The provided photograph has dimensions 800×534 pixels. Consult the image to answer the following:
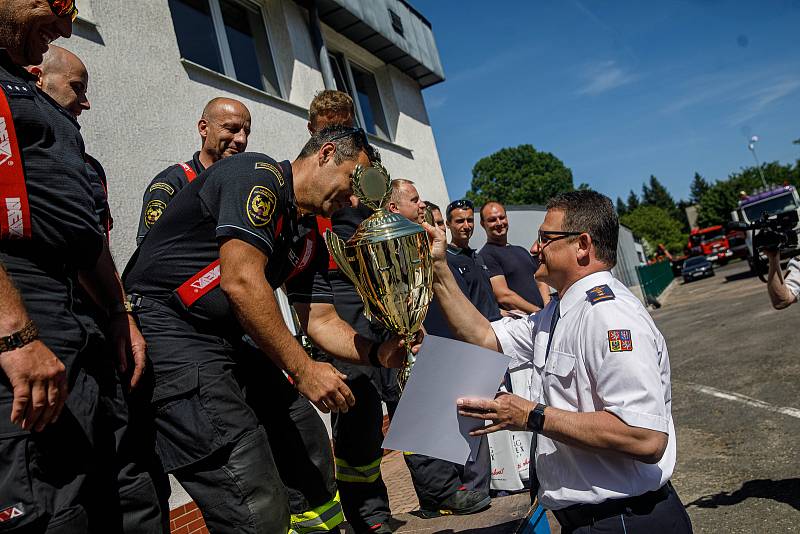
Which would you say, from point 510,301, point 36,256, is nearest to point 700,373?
point 510,301

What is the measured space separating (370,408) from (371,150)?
1.46m

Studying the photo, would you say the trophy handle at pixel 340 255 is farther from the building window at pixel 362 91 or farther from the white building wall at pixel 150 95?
the building window at pixel 362 91

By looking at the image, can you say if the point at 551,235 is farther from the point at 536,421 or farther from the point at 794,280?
the point at 794,280

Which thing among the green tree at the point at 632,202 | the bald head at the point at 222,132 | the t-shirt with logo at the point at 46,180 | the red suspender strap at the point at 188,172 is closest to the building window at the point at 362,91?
the bald head at the point at 222,132

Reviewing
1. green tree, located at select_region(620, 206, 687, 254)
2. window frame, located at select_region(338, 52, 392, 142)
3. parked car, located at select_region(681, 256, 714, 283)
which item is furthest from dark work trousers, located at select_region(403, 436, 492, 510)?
green tree, located at select_region(620, 206, 687, 254)

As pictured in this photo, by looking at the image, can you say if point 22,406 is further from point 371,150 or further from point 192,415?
point 371,150

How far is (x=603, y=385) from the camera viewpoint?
6.61ft

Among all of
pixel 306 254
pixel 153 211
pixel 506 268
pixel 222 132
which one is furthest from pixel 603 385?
pixel 506 268

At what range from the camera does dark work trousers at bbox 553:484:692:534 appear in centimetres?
205

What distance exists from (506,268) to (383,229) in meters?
3.75

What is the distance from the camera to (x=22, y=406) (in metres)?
1.47

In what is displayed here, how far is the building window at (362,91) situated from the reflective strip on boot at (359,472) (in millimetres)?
7053

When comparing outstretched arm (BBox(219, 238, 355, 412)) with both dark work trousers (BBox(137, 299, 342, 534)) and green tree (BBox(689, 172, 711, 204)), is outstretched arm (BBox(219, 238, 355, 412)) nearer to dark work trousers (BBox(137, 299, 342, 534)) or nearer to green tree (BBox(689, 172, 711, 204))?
dark work trousers (BBox(137, 299, 342, 534))

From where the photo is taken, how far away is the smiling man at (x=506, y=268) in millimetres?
5562
